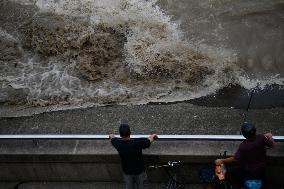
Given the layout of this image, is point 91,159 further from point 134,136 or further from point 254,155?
point 254,155

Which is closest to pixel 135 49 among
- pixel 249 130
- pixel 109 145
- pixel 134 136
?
pixel 109 145

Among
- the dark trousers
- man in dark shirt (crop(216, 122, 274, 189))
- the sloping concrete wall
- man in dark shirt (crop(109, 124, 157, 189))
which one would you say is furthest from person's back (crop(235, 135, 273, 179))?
the dark trousers

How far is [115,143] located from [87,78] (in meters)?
4.03

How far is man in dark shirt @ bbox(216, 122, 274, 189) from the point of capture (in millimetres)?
5465

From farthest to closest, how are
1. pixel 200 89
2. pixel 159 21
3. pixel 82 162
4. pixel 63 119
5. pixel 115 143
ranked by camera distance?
1. pixel 159 21
2. pixel 200 89
3. pixel 63 119
4. pixel 82 162
5. pixel 115 143

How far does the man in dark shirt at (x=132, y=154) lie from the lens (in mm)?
5684

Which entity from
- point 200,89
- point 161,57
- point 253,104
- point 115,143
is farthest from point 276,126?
point 161,57

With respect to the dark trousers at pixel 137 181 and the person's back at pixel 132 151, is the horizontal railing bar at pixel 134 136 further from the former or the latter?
the dark trousers at pixel 137 181

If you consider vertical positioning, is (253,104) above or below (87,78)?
below

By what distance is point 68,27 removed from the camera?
1127 centimetres

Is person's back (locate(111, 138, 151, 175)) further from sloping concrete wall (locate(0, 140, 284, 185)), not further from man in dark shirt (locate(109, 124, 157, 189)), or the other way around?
sloping concrete wall (locate(0, 140, 284, 185))

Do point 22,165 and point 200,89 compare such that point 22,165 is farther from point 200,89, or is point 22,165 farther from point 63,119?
point 200,89

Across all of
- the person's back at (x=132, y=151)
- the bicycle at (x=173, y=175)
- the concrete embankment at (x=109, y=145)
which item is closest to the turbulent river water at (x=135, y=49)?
the concrete embankment at (x=109, y=145)

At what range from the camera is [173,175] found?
6.45m
